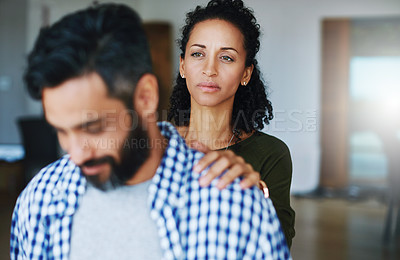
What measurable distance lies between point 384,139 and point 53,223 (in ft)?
8.54

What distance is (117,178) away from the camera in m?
0.49

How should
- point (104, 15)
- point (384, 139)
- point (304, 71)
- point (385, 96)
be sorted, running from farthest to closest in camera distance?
point (385, 96) → point (384, 139) → point (304, 71) → point (104, 15)

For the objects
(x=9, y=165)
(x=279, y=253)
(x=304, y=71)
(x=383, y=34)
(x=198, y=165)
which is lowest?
(x=9, y=165)

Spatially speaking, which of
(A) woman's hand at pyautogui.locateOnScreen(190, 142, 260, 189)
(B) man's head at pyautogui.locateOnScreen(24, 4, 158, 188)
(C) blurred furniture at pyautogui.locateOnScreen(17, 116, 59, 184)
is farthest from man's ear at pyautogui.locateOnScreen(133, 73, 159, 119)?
(C) blurred furniture at pyautogui.locateOnScreen(17, 116, 59, 184)

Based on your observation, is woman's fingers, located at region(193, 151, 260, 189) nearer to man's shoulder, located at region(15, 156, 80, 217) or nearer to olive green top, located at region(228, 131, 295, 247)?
man's shoulder, located at region(15, 156, 80, 217)

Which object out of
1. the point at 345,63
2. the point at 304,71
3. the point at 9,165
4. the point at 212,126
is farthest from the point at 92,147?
the point at 345,63

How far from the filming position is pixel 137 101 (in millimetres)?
467

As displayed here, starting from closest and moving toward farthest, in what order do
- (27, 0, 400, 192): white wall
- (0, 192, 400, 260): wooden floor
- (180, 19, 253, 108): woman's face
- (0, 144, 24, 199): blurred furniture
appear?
(180, 19, 253, 108): woman's face → (27, 0, 400, 192): white wall → (0, 192, 400, 260): wooden floor → (0, 144, 24, 199): blurred furniture

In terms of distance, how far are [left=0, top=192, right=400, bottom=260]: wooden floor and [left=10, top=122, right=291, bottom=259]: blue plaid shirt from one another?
4.38 ft

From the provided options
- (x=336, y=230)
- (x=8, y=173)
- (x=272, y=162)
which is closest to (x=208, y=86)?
(x=272, y=162)

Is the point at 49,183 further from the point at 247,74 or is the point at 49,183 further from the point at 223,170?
the point at 247,74

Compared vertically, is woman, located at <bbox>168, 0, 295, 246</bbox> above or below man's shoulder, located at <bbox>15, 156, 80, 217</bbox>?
above

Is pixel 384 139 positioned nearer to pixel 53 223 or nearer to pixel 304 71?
pixel 304 71

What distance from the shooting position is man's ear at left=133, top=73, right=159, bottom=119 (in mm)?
467
